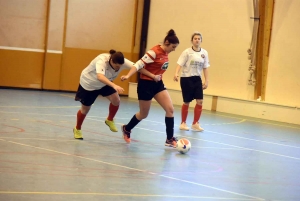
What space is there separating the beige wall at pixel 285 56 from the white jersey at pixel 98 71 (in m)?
6.85

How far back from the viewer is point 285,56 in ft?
44.5

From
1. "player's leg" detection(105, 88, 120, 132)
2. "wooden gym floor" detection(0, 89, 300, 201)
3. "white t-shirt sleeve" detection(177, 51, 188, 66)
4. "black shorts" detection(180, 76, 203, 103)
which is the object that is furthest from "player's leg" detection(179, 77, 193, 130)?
"player's leg" detection(105, 88, 120, 132)

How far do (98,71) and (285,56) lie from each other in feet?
24.2

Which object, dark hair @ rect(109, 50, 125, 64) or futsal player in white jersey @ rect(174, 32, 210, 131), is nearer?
dark hair @ rect(109, 50, 125, 64)

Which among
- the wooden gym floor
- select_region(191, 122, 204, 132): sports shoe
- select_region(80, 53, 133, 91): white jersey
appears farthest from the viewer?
select_region(191, 122, 204, 132): sports shoe

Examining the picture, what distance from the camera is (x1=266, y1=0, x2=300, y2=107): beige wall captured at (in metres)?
13.3

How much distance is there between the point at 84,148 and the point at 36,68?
376 inches

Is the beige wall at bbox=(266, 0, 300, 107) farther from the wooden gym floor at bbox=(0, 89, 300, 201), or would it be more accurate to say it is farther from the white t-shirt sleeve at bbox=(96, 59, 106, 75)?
the white t-shirt sleeve at bbox=(96, 59, 106, 75)

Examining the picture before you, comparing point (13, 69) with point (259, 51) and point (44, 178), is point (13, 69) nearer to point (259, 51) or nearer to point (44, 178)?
point (259, 51)

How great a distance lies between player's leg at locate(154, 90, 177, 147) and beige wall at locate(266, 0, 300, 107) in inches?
252

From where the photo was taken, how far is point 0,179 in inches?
195

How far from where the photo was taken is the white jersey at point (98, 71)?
24.3 ft

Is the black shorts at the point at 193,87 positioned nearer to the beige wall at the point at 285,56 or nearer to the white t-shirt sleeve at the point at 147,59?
the white t-shirt sleeve at the point at 147,59

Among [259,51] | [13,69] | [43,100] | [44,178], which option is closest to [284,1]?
[259,51]
